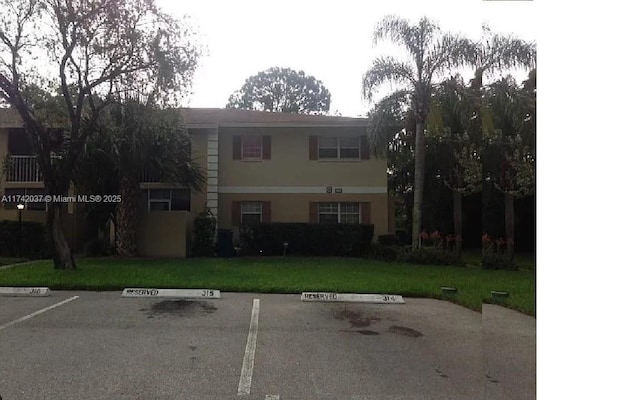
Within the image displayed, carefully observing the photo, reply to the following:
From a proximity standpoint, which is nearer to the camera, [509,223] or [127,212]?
[509,223]

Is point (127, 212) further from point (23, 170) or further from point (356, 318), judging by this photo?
point (356, 318)

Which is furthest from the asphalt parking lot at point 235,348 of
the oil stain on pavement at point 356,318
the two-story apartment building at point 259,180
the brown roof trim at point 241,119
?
the brown roof trim at point 241,119

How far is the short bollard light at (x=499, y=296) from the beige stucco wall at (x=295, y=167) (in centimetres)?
104

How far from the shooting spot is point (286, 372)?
2156 mm

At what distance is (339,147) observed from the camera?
2.33 meters

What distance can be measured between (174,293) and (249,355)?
0.41 metres

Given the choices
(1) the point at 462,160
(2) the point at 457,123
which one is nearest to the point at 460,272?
(1) the point at 462,160

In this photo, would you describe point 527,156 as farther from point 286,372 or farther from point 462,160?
point 286,372

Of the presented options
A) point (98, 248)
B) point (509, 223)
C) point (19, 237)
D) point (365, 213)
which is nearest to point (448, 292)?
point (365, 213)

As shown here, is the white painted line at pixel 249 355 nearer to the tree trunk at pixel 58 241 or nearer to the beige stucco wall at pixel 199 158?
the beige stucco wall at pixel 199 158

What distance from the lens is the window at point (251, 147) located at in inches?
91.1

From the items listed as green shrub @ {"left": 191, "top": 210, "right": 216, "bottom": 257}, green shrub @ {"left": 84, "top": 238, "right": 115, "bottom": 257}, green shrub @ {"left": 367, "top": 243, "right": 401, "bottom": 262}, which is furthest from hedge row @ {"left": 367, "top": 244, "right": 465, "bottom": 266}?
green shrub @ {"left": 84, "top": 238, "right": 115, "bottom": 257}

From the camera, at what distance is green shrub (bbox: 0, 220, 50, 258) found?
2109 millimetres
